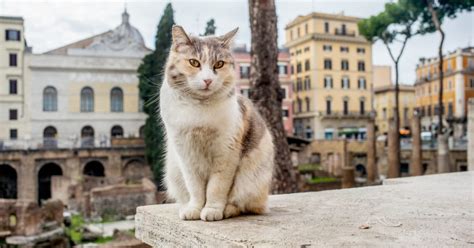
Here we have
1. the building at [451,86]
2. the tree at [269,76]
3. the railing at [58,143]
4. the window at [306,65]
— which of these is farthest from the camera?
the window at [306,65]

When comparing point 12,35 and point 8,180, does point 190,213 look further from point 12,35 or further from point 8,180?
point 12,35

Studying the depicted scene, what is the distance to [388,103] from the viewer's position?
4644 cm

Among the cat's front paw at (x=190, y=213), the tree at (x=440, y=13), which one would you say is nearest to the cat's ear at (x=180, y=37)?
the cat's front paw at (x=190, y=213)

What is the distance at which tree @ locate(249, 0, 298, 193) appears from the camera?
21.3 feet

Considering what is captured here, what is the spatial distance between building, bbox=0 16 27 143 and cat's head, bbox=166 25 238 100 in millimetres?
30551

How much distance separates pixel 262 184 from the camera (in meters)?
2.27

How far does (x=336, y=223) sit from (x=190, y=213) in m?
0.66

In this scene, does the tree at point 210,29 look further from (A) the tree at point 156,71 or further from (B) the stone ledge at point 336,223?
(A) the tree at point 156,71

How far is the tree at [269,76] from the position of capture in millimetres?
6504

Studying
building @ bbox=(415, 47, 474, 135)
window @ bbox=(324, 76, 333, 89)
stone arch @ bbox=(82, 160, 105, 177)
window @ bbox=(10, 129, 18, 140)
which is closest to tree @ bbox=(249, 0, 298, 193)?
stone arch @ bbox=(82, 160, 105, 177)

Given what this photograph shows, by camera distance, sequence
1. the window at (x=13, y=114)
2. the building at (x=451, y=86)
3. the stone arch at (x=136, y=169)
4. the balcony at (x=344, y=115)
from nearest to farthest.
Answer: the stone arch at (x=136, y=169), the window at (x=13, y=114), the building at (x=451, y=86), the balcony at (x=344, y=115)

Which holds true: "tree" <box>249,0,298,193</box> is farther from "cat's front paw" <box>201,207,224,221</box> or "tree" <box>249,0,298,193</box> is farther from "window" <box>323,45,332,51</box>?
"window" <box>323,45,332,51</box>

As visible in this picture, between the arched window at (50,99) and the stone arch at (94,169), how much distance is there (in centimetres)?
498

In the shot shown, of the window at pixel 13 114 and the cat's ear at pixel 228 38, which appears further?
the window at pixel 13 114
